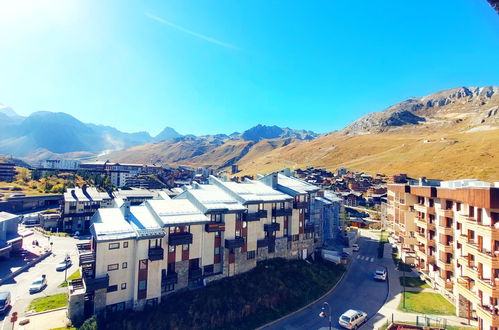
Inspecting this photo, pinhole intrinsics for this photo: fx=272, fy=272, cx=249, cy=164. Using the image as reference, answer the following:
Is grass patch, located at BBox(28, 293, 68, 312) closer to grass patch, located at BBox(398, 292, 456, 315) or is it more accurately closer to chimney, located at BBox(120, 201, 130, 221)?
chimney, located at BBox(120, 201, 130, 221)

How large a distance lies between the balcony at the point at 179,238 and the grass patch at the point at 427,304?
104 feet

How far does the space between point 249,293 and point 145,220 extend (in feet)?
60.7

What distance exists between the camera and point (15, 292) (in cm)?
4203

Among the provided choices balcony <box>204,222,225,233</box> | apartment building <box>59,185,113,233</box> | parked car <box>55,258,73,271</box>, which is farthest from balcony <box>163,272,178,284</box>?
apartment building <box>59,185,113,233</box>

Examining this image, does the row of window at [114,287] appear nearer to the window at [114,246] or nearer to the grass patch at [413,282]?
the window at [114,246]

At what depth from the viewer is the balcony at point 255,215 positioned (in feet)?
148

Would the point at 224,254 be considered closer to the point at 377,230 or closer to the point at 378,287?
the point at 378,287

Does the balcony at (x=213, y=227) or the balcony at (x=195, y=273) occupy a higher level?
Result: the balcony at (x=213, y=227)

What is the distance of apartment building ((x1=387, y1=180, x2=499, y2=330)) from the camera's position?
30.0 metres

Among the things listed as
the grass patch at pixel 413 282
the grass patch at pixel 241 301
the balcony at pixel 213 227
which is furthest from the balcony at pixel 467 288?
the balcony at pixel 213 227

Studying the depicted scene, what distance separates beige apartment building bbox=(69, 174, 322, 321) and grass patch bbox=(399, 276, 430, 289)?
17.5 meters

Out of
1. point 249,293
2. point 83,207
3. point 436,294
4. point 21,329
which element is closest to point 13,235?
point 83,207

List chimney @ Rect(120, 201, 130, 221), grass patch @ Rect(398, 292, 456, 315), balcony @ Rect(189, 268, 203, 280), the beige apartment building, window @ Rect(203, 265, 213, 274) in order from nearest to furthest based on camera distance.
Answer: the beige apartment building < grass patch @ Rect(398, 292, 456, 315) < balcony @ Rect(189, 268, 203, 280) < chimney @ Rect(120, 201, 130, 221) < window @ Rect(203, 265, 213, 274)

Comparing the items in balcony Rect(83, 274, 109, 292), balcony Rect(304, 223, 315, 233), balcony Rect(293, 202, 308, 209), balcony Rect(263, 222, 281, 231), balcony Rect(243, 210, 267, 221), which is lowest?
balcony Rect(83, 274, 109, 292)
